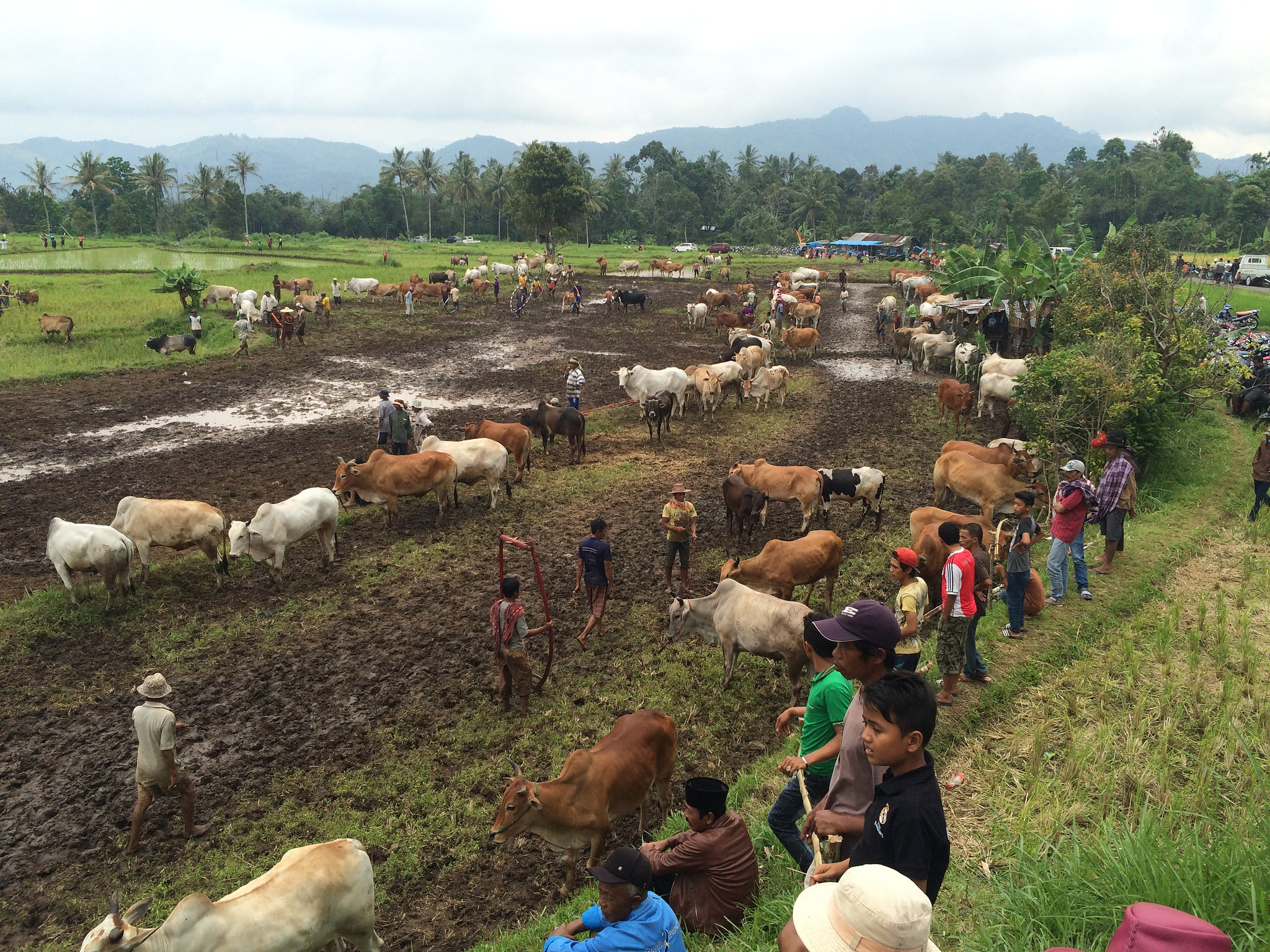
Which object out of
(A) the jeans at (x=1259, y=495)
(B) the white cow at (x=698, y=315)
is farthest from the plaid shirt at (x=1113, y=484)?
(B) the white cow at (x=698, y=315)

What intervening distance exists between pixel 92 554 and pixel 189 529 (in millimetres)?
1144

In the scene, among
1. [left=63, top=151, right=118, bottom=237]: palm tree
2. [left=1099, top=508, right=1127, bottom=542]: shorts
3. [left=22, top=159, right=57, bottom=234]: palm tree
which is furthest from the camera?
[left=22, top=159, right=57, bottom=234]: palm tree

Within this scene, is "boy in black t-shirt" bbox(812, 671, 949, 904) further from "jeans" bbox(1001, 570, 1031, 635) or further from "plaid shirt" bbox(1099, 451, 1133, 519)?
"plaid shirt" bbox(1099, 451, 1133, 519)

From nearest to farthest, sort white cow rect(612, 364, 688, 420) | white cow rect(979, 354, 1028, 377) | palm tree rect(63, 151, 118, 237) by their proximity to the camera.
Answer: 1. white cow rect(979, 354, 1028, 377)
2. white cow rect(612, 364, 688, 420)
3. palm tree rect(63, 151, 118, 237)

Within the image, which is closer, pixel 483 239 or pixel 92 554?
pixel 92 554

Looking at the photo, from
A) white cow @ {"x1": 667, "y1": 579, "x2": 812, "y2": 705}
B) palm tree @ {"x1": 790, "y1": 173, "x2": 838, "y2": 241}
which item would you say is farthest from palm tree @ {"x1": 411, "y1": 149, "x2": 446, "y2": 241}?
white cow @ {"x1": 667, "y1": 579, "x2": 812, "y2": 705}

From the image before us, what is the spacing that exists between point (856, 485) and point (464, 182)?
7226 cm

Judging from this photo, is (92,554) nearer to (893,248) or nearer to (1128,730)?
(1128,730)

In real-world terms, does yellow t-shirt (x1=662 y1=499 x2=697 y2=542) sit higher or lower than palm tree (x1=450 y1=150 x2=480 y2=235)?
lower

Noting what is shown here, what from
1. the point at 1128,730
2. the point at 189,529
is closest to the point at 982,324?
the point at 1128,730

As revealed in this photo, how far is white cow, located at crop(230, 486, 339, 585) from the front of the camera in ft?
34.8

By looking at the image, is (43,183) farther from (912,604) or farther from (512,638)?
(912,604)

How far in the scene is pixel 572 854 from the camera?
5.58 m

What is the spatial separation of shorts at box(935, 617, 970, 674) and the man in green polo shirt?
2.29 meters
